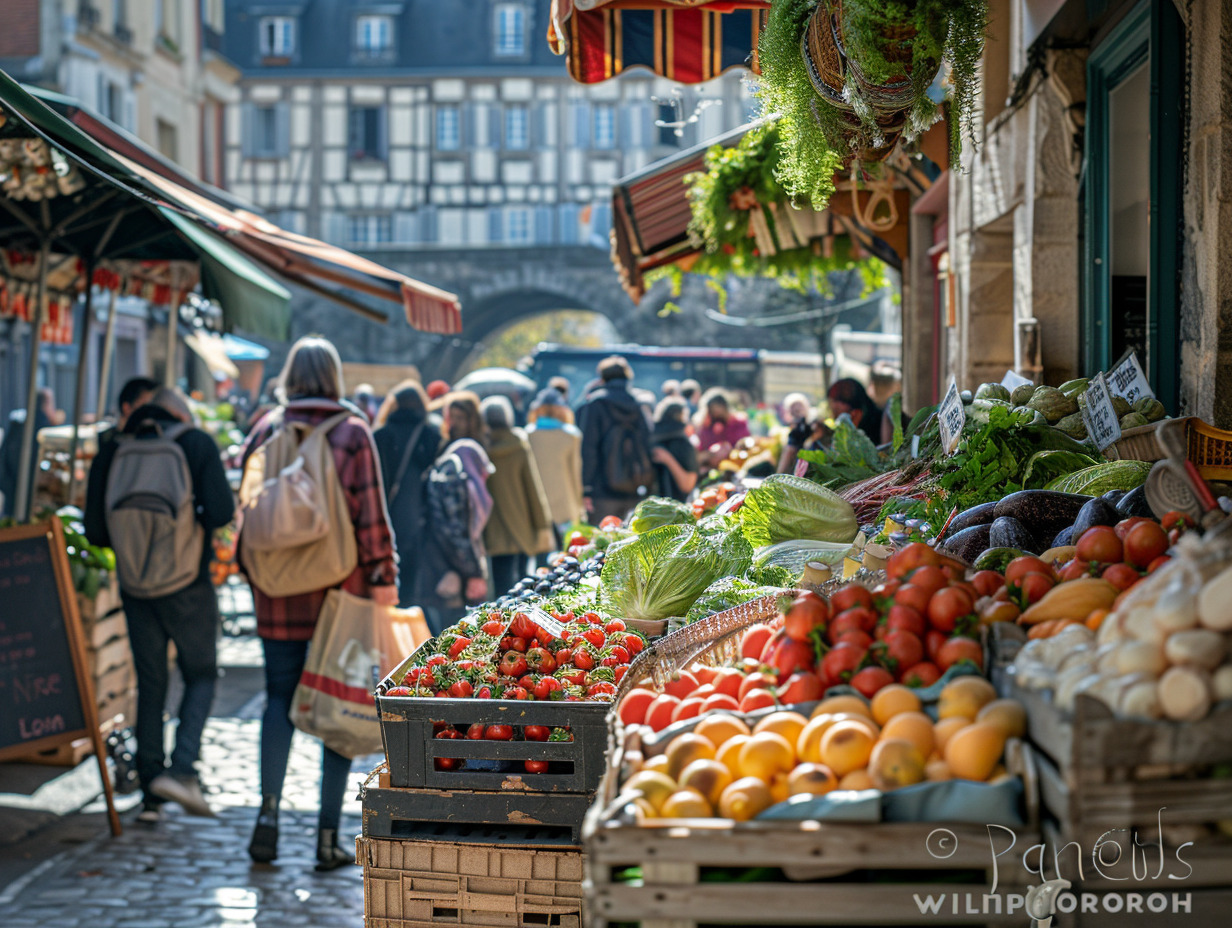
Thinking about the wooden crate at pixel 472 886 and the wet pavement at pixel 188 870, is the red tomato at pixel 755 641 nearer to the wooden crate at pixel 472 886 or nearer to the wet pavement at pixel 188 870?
the wooden crate at pixel 472 886

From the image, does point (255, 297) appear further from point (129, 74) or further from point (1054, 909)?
point (129, 74)

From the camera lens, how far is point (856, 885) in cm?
170

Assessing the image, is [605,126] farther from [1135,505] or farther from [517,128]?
[1135,505]

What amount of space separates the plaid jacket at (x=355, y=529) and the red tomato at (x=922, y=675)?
3.11 metres

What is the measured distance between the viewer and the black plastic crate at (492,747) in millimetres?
2713

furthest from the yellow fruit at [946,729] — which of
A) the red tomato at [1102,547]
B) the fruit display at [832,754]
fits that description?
the red tomato at [1102,547]

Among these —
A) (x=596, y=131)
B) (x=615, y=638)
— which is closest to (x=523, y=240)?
(x=596, y=131)

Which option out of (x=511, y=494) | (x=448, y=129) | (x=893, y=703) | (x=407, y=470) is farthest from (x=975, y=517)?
(x=448, y=129)

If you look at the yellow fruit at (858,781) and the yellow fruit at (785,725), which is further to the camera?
the yellow fruit at (785,725)

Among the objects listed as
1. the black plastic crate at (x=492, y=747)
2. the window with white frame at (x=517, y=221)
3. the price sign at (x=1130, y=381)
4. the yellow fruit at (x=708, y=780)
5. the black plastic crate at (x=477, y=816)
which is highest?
the window with white frame at (x=517, y=221)

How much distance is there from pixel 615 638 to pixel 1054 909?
1532 millimetres

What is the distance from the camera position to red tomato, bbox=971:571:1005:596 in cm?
224

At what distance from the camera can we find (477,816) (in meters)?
2.74

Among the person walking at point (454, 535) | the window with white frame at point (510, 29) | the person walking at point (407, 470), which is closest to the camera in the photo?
the person walking at point (454, 535)
